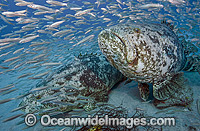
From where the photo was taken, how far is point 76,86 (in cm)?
341

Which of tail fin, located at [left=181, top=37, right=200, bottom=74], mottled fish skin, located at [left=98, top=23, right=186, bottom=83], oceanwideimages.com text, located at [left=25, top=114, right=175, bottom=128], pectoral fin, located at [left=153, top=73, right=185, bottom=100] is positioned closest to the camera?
oceanwideimages.com text, located at [left=25, top=114, right=175, bottom=128]

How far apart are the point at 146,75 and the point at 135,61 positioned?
0.48 meters

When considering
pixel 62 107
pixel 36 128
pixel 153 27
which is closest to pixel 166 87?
pixel 153 27

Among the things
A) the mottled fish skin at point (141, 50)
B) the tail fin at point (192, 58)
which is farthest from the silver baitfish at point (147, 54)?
the tail fin at point (192, 58)

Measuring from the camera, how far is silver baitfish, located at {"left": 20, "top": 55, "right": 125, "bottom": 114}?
3133 millimetres

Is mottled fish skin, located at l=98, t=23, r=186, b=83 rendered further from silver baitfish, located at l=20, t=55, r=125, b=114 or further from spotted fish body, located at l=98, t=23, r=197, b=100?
silver baitfish, located at l=20, t=55, r=125, b=114

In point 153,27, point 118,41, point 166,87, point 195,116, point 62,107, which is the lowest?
point 62,107

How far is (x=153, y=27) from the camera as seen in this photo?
9.53 ft

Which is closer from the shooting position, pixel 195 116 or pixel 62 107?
pixel 195 116

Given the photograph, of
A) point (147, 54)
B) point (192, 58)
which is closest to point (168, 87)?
point (147, 54)

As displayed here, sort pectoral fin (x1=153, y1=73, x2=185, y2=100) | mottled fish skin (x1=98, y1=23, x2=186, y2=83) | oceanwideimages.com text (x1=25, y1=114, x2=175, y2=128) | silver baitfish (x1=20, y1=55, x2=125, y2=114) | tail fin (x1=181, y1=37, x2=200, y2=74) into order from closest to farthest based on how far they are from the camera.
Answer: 1. oceanwideimages.com text (x1=25, y1=114, x2=175, y2=128)
2. mottled fish skin (x1=98, y1=23, x2=186, y2=83)
3. pectoral fin (x1=153, y1=73, x2=185, y2=100)
4. silver baitfish (x1=20, y1=55, x2=125, y2=114)
5. tail fin (x1=181, y1=37, x2=200, y2=74)

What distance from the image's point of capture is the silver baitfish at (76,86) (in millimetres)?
3133

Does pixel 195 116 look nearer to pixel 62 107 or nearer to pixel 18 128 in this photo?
pixel 62 107

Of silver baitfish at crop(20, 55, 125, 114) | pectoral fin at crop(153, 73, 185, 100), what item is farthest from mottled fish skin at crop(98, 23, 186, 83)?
silver baitfish at crop(20, 55, 125, 114)
